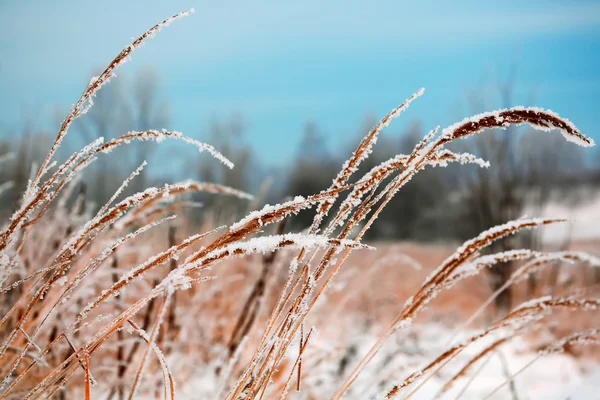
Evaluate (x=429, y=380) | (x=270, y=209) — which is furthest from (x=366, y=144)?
(x=429, y=380)

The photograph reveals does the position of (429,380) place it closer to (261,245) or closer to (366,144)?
(366,144)

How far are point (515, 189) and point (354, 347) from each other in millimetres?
3510

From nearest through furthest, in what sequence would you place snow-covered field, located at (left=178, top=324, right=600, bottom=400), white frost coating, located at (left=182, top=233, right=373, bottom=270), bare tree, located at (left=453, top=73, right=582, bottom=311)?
white frost coating, located at (left=182, top=233, right=373, bottom=270)
snow-covered field, located at (left=178, top=324, right=600, bottom=400)
bare tree, located at (left=453, top=73, right=582, bottom=311)

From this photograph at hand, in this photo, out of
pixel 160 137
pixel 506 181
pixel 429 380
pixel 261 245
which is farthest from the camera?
pixel 506 181

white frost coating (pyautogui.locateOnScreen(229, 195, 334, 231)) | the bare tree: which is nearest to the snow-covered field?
white frost coating (pyautogui.locateOnScreen(229, 195, 334, 231))

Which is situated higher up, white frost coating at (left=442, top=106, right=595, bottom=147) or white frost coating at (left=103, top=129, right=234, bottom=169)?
white frost coating at (left=442, top=106, right=595, bottom=147)

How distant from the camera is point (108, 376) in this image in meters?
1.95

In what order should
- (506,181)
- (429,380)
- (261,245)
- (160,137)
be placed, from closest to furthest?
(261,245) < (160,137) < (429,380) < (506,181)

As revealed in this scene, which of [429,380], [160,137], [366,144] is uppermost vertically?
[429,380]

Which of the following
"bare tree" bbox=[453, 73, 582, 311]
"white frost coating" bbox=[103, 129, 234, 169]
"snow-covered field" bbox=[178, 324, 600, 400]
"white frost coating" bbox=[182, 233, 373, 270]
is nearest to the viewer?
"white frost coating" bbox=[182, 233, 373, 270]

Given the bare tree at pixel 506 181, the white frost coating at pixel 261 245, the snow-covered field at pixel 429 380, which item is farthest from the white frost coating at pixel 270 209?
the bare tree at pixel 506 181

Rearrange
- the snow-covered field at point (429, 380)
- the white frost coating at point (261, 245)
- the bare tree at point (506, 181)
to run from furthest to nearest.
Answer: the bare tree at point (506, 181)
the snow-covered field at point (429, 380)
the white frost coating at point (261, 245)

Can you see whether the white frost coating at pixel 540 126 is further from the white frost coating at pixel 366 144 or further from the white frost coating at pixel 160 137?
the white frost coating at pixel 160 137

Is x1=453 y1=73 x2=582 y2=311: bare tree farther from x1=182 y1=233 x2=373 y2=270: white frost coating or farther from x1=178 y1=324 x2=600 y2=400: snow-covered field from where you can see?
x1=182 y1=233 x2=373 y2=270: white frost coating
